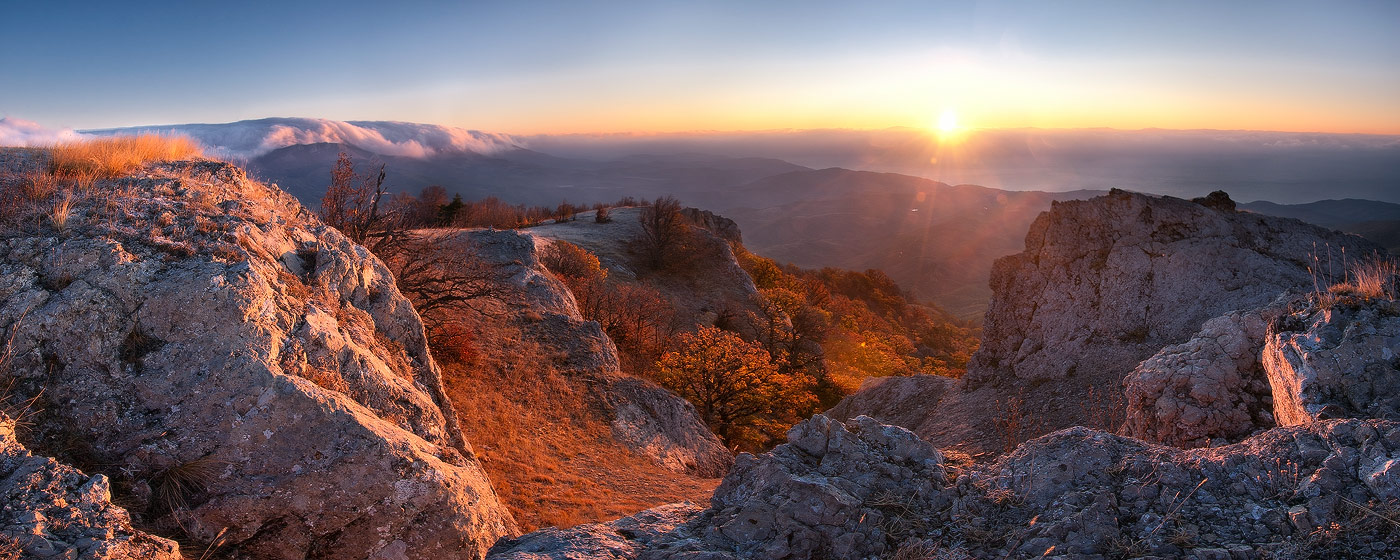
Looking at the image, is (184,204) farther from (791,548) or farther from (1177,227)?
(1177,227)

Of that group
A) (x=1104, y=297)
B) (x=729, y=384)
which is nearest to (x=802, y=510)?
(x=1104, y=297)

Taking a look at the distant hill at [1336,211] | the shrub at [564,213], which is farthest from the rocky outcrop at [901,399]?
the distant hill at [1336,211]

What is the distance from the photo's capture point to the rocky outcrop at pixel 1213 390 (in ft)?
23.9

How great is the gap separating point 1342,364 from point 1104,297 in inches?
351

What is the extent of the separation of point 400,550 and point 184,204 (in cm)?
570

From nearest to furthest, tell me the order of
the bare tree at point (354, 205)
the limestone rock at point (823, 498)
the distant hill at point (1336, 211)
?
the limestone rock at point (823, 498), the bare tree at point (354, 205), the distant hill at point (1336, 211)

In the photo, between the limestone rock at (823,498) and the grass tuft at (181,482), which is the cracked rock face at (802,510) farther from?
the grass tuft at (181,482)

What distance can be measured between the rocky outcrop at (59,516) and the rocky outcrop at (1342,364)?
9442 mm

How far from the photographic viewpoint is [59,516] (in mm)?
4242

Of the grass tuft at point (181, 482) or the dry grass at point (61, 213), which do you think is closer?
the grass tuft at point (181, 482)

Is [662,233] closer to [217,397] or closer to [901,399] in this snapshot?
[901,399]

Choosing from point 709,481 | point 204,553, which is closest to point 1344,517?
point 204,553

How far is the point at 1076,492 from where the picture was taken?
5.07m

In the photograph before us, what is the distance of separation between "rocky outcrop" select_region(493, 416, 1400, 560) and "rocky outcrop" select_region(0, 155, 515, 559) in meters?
1.34
